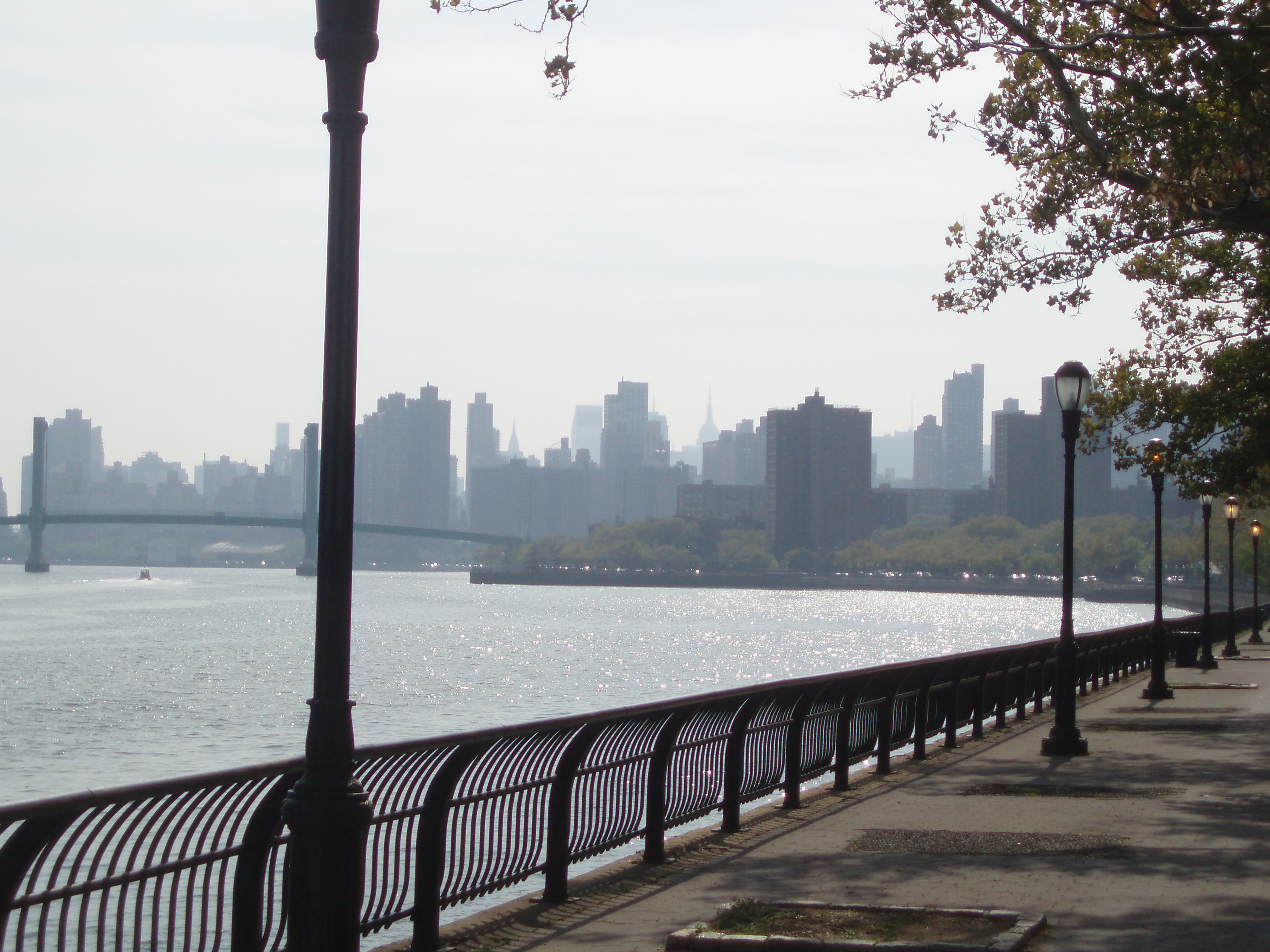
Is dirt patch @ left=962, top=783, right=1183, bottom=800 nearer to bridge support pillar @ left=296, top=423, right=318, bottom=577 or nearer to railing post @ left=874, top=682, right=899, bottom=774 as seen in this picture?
railing post @ left=874, top=682, right=899, bottom=774

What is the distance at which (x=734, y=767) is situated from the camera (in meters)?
12.8

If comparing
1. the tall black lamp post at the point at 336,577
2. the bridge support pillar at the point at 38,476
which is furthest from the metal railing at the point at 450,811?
the bridge support pillar at the point at 38,476

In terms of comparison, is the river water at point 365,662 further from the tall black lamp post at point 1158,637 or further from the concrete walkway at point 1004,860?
the tall black lamp post at point 1158,637

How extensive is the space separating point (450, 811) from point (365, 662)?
6504cm

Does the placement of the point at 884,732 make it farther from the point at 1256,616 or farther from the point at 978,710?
the point at 1256,616

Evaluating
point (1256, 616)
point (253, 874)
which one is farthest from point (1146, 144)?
point (1256, 616)

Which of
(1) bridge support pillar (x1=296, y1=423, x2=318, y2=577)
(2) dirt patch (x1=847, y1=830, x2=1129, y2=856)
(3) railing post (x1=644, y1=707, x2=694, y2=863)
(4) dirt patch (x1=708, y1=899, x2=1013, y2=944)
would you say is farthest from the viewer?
(1) bridge support pillar (x1=296, y1=423, x2=318, y2=577)

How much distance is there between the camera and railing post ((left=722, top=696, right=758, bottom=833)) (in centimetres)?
1277

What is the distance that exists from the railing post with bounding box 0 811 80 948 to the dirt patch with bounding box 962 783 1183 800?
429 inches

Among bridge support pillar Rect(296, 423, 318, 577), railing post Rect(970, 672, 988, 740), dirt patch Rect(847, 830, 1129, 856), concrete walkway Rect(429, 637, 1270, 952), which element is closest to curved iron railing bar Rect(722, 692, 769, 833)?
concrete walkway Rect(429, 637, 1270, 952)

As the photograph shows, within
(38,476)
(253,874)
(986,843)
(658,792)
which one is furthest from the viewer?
(38,476)

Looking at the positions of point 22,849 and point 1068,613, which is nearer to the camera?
point 22,849

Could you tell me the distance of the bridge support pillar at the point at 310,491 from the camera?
15988 cm

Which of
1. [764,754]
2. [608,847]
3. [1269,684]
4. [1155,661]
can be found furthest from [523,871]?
[1269,684]
